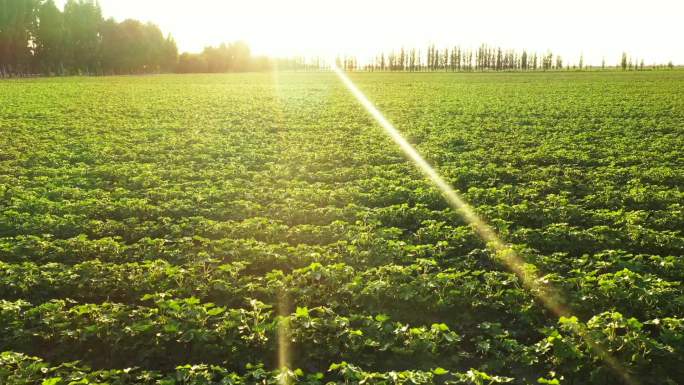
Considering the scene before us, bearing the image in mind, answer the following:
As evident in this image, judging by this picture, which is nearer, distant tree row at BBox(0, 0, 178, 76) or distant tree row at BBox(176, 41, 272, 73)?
distant tree row at BBox(0, 0, 178, 76)

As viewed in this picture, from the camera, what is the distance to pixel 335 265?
977cm

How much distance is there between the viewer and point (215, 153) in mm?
22953

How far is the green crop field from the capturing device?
24.7 ft

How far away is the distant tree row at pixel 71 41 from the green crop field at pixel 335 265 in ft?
308

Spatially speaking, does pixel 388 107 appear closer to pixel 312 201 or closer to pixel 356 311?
pixel 312 201

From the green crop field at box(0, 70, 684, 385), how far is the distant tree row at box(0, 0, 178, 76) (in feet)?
308

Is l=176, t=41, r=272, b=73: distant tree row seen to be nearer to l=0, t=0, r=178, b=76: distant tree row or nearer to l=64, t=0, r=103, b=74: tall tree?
l=0, t=0, r=178, b=76: distant tree row

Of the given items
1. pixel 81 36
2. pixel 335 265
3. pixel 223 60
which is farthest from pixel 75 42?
pixel 335 265

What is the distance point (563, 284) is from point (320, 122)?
2710 centimetres

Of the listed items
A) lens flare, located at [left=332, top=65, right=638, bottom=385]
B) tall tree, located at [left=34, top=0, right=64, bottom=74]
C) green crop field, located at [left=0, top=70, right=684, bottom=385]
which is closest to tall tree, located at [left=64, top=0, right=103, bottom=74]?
tall tree, located at [left=34, top=0, right=64, bottom=74]

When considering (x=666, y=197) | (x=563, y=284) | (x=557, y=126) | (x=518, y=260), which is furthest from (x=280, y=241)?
(x=557, y=126)

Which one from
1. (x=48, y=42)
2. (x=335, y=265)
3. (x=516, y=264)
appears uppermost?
(x=48, y=42)

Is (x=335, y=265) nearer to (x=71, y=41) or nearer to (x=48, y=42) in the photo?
(x=48, y=42)

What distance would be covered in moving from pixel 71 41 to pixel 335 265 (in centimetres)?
11904
